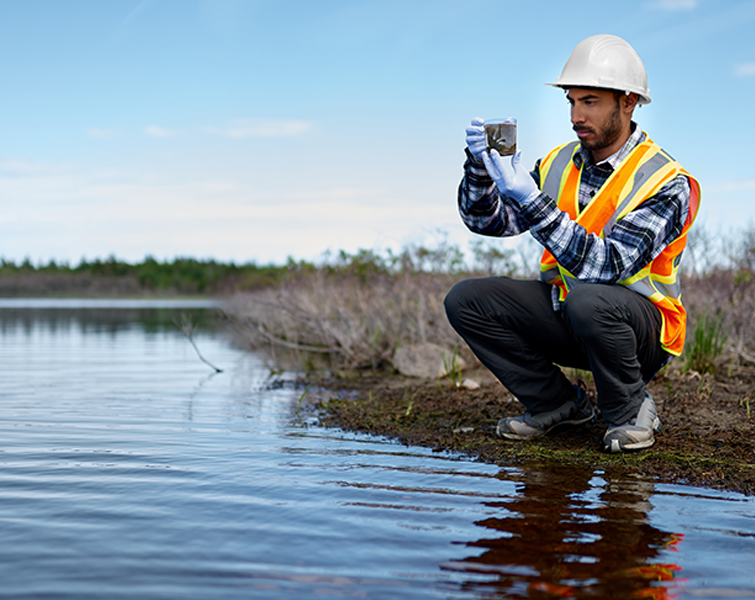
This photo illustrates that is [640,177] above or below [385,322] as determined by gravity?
above

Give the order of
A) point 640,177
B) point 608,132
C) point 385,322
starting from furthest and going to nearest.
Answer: point 385,322 < point 608,132 < point 640,177

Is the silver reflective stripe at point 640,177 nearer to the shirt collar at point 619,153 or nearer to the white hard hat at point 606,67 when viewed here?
the shirt collar at point 619,153

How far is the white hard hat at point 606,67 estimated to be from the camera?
3396mm

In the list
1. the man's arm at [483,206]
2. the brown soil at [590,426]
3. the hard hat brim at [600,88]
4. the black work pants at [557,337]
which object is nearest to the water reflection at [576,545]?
the brown soil at [590,426]

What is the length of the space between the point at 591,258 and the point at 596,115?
744mm

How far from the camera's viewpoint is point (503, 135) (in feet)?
11.1

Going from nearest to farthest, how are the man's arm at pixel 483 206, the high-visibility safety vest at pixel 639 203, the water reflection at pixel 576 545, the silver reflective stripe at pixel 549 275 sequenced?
the water reflection at pixel 576 545, the high-visibility safety vest at pixel 639 203, the man's arm at pixel 483 206, the silver reflective stripe at pixel 549 275

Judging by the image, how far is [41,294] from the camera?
6600cm

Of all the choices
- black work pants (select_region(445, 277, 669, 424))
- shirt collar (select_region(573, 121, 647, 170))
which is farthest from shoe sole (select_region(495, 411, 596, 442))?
shirt collar (select_region(573, 121, 647, 170))

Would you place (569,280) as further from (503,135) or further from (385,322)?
(385,322)

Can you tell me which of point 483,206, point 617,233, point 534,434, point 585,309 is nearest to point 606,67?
point 617,233

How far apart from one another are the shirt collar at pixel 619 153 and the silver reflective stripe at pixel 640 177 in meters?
0.15

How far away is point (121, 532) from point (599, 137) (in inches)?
111

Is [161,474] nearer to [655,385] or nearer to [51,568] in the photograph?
[51,568]
